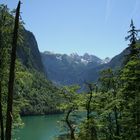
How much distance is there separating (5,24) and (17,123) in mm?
7834

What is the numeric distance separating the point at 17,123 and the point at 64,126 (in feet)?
31.9

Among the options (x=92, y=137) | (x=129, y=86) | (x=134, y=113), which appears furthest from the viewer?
(x=92, y=137)

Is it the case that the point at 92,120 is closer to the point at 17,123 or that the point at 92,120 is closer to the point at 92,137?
the point at 92,137

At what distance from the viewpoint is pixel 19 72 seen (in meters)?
24.0

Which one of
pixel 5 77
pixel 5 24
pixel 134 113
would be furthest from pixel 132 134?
pixel 5 24

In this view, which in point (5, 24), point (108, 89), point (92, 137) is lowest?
point (92, 137)

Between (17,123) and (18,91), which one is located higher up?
(18,91)

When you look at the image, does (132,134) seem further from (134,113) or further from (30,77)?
(30,77)

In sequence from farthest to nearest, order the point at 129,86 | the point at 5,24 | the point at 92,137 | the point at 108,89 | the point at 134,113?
the point at 108,89 → the point at 92,137 → the point at 129,86 → the point at 134,113 → the point at 5,24

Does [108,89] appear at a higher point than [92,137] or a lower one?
higher

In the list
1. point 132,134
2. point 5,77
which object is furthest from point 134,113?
point 5,77

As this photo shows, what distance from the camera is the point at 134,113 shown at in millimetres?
26312

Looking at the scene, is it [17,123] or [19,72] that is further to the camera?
[17,123]

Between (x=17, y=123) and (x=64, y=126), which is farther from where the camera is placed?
(x=64, y=126)
